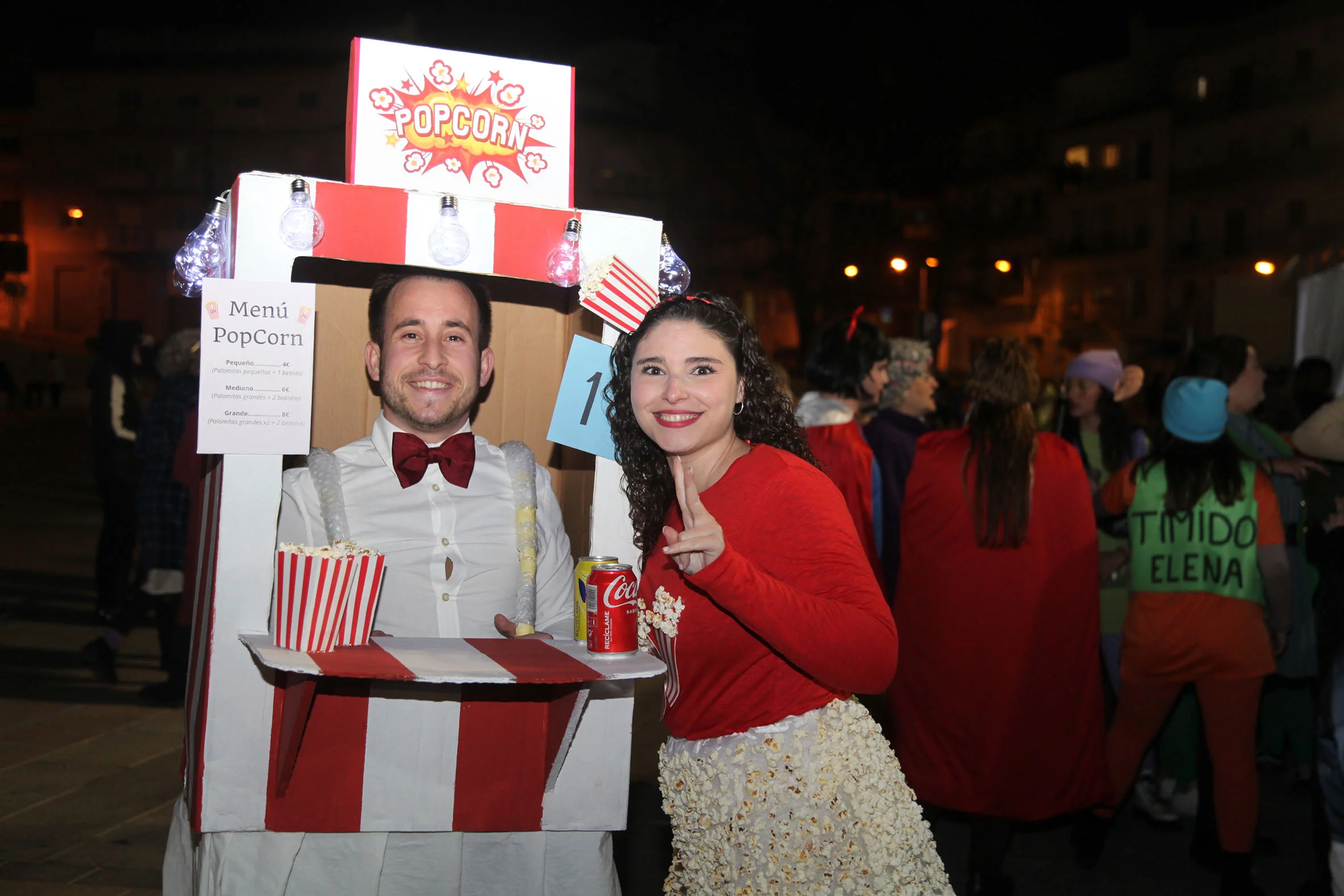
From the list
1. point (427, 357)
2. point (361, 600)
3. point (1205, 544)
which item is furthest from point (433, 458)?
point (1205, 544)

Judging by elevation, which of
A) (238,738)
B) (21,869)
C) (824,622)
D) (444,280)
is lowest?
(21,869)

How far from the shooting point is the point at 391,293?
2789mm

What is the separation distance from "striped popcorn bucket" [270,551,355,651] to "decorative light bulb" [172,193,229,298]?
718 millimetres

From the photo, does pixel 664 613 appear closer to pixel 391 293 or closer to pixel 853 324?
pixel 391 293

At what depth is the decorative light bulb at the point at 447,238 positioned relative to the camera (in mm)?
2516

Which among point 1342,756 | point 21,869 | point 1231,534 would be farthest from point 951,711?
point 21,869

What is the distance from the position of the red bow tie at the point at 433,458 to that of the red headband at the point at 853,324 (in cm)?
280

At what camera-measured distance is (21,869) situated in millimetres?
4051

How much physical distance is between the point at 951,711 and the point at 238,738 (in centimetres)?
273

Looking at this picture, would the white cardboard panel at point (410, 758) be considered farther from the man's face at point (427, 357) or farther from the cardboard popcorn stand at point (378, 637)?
the man's face at point (427, 357)

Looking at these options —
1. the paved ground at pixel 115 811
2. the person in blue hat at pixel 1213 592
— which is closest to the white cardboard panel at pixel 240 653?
the paved ground at pixel 115 811

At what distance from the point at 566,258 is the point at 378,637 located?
0.94 metres

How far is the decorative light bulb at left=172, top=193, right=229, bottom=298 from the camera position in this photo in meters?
2.52

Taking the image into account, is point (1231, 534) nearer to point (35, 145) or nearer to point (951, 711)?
point (951, 711)
